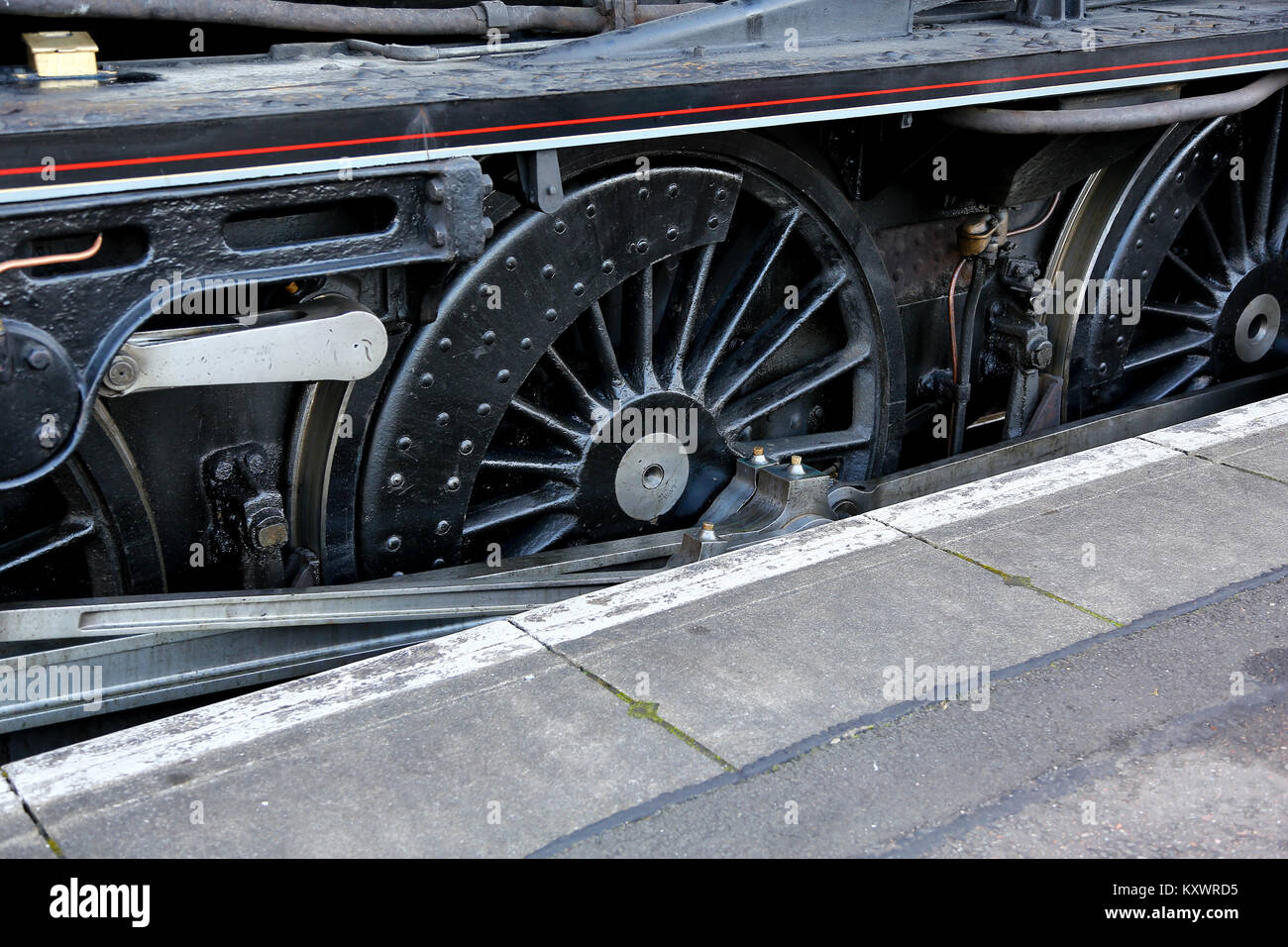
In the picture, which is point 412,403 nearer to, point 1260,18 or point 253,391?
point 253,391

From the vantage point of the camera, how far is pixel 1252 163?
450 cm

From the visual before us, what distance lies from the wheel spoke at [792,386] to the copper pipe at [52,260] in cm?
181

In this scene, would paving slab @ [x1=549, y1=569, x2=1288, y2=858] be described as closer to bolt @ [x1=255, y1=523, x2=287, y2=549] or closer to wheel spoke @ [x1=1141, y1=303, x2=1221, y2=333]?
bolt @ [x1=255, y1=523, x2=287, y2=549]

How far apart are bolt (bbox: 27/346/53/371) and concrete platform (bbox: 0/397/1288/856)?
639mm

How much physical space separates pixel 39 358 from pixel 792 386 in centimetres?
210

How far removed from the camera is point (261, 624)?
8.91 ft

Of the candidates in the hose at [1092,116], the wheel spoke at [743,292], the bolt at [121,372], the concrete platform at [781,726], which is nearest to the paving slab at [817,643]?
the concrete platform at [781,726]

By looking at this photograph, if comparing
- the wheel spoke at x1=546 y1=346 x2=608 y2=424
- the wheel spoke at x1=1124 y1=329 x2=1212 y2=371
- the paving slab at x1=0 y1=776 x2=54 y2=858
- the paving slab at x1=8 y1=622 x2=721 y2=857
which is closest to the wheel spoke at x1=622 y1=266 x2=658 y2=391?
the wheel spoke at x1=546 y1=346 x2=608 y2=424

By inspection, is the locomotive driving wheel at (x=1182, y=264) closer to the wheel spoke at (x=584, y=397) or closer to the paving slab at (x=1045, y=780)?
the wheel spoke at (x=584, y=397)

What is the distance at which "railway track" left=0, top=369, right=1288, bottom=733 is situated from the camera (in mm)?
2582

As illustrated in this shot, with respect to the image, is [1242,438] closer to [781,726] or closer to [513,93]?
[781,726]

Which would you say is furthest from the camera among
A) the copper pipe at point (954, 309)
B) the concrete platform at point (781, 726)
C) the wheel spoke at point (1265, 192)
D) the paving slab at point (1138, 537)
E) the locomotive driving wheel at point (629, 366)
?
the wheel spoke at point (1265, 192)

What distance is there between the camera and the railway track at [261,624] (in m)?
2.58

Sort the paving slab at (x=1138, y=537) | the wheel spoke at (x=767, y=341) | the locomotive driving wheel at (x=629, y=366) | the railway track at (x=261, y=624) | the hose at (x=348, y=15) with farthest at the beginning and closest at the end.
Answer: the wheel spoke at (x=767, y=341) → the locomotive driving wheel at (x=629, y=366) → the paving slab at (x=1138, y=537) → the hose at (x=348, y=15) → the railway track at (x=261, y=624)
